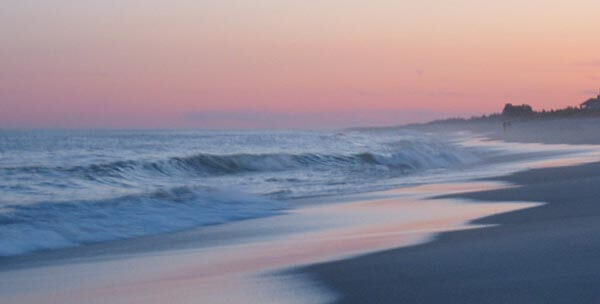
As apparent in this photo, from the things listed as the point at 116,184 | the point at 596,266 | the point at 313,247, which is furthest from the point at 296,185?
the point at 596,266

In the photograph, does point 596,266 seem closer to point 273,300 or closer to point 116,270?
point 273,300

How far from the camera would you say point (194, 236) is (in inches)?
328

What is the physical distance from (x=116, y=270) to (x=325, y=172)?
547 inches

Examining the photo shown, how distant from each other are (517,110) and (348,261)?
102 m

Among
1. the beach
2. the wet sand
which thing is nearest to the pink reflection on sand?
the beach

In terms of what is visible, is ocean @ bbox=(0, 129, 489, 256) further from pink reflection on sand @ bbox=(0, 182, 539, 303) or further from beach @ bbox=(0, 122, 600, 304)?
pink reflection on sand @ bbox=(0, 182, 539, 303)

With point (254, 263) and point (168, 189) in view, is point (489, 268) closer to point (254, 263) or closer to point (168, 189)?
point (254, 263)

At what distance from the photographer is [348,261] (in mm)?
6164

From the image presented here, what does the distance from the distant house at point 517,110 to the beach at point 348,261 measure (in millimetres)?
94882

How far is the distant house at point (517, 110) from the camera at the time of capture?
101869 mm

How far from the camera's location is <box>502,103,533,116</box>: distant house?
334 feet

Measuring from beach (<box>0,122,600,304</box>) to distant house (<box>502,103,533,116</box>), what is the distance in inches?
3736

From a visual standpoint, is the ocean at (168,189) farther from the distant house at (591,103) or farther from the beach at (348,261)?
the distant house at (591,103)

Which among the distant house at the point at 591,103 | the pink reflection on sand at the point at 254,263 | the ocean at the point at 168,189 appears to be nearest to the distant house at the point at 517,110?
the distant house at the point at 591,103
